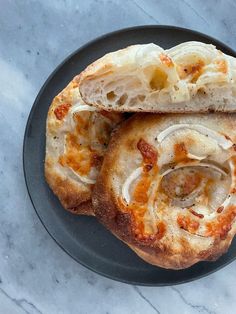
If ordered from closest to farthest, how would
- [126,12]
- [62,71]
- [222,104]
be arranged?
[222,104], [62,71], [126,12]

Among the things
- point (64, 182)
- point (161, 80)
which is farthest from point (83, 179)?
point (161, 80)

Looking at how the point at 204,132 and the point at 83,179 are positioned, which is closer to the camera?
the point at 204,132

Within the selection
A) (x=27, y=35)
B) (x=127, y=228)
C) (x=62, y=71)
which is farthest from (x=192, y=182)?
(x=27, y=35)

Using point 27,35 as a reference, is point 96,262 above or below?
below

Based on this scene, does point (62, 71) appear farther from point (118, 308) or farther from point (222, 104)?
point (118, 308)

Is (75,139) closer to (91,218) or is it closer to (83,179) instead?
(83,179)

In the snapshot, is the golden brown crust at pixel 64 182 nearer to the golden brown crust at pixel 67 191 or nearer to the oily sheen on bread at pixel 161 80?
the golden brown crust at pixel 67 191

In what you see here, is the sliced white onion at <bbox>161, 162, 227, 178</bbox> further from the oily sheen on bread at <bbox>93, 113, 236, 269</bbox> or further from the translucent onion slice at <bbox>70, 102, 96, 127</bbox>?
the translucent onion slice at <bbox>70, 102, 96, 127</bbox>

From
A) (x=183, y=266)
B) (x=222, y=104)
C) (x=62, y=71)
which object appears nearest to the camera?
(x=222, y=104)
